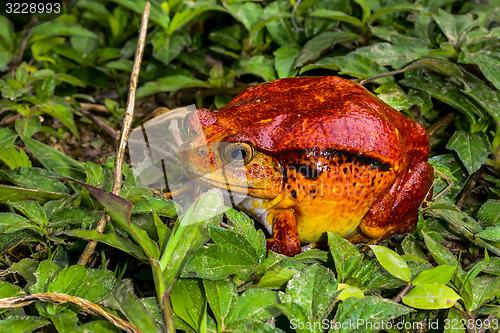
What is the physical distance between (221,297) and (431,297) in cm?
95

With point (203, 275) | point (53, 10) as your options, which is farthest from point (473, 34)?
point (53, 10)

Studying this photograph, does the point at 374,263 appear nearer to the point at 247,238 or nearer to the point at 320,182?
the point at 320,182

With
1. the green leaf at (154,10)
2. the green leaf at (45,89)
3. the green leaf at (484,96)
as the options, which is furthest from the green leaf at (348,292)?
the green leaf at (154,10)

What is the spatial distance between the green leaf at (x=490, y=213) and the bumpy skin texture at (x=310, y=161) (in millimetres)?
465

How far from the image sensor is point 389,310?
1.83m

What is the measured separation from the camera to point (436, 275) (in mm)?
2074

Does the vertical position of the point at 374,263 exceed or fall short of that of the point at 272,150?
it falls short

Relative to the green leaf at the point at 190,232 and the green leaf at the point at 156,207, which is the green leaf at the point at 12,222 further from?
the green leaf at the point at 190,232

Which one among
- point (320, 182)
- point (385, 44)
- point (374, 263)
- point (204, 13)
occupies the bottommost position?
point (374, 263)

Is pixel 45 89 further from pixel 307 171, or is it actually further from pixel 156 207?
pixel 307 171

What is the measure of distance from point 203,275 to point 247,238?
31 cm

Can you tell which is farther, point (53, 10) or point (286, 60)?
point (53, 10)

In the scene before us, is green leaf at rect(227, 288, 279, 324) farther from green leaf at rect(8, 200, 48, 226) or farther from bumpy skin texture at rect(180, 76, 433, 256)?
green leaf at rect(8, 200, 48, 226)

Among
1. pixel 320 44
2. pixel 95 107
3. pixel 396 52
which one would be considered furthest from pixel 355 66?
pixel 95 107
